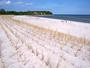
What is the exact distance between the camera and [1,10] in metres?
105

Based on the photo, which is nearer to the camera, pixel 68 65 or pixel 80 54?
pixel 68 65

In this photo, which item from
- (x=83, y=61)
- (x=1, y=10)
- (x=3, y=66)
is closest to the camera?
(x=3, y=66)

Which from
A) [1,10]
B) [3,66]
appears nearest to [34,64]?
[3,66]

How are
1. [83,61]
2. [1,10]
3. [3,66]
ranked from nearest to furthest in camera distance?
[3,66], [83,61], [1,10]

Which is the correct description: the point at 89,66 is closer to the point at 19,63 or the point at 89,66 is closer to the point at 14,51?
the point at 19,63

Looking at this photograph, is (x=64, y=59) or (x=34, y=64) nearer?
(x=34, y=64)

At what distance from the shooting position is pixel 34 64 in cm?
498

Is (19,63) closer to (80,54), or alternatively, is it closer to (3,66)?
(3,66)

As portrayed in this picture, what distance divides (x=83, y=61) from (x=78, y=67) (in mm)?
644

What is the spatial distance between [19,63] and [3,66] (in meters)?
0.46

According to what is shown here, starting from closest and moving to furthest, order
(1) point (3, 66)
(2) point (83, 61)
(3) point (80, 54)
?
1. (1) point (3, 66)
2. (2) point (83, 61)
3. (3) point (80, 54)

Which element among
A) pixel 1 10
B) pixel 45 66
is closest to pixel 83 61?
pixel 45 66

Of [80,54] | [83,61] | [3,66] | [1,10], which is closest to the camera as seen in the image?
[3,66]

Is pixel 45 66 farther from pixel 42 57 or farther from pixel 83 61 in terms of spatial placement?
pixel 83 61
